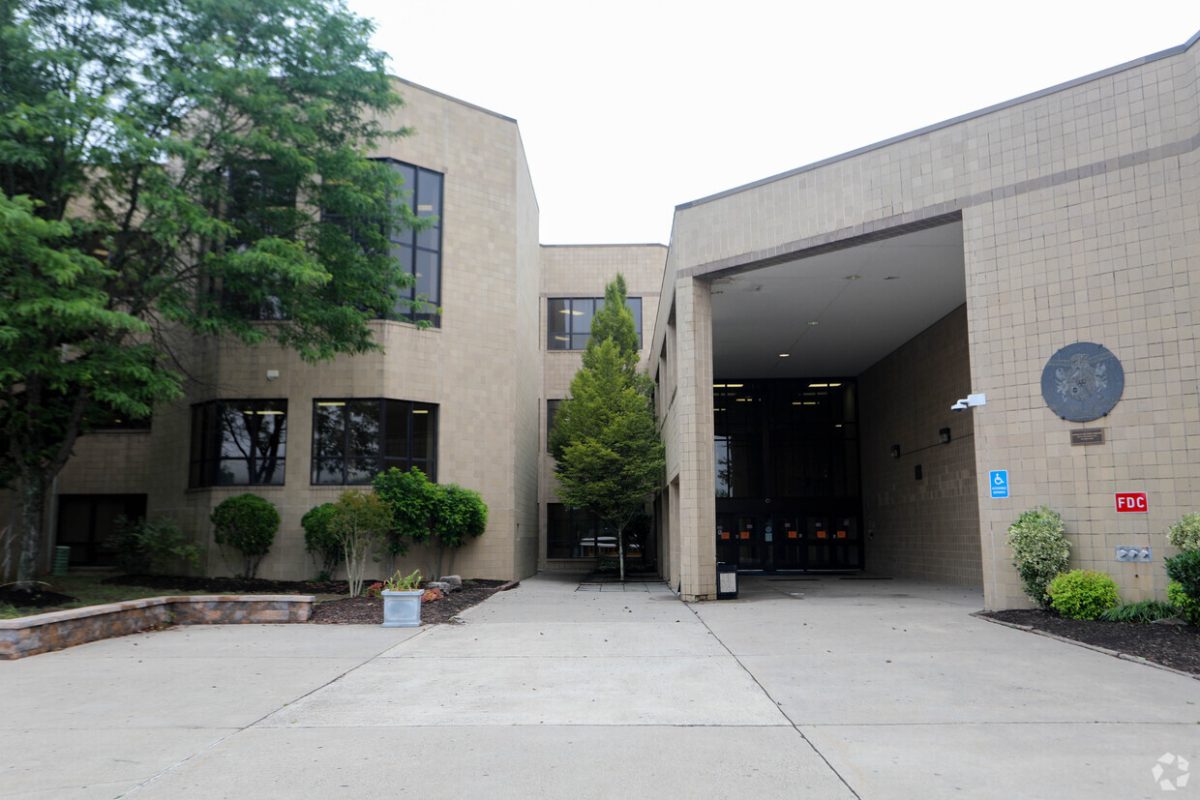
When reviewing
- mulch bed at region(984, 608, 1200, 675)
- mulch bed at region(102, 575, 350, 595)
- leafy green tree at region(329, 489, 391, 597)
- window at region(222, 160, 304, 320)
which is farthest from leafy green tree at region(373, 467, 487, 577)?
mulch bed at region(984, 608, 1200, 675)

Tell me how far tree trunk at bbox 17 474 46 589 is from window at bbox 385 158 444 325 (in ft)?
26.7

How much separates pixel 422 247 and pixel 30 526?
994 centimetres

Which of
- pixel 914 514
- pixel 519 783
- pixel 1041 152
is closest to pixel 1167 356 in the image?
pixel 1041 152

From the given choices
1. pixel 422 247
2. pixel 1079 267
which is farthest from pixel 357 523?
pixel 1079 267

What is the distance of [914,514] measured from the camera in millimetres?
22844

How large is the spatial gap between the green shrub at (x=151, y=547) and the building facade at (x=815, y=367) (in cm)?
72

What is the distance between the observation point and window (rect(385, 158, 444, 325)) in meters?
20.0

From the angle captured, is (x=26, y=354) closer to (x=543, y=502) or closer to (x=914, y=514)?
(x=543, y=502)

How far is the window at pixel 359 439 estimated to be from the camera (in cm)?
1888

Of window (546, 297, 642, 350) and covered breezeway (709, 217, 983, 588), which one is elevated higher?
window (546, 297, 642, 350)

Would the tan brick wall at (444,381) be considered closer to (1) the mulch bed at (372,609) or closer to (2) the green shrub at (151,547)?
(2) the green shrub at (151,547)

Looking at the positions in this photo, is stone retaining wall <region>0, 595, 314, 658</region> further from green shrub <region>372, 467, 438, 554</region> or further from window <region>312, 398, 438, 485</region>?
window <region>312, 398, 438, 485</region>

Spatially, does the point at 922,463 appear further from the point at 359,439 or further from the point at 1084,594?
the point at 359,439

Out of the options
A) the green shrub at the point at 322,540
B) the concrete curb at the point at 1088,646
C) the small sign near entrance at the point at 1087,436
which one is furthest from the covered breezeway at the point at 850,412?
the green shrub at the point at 322,540
